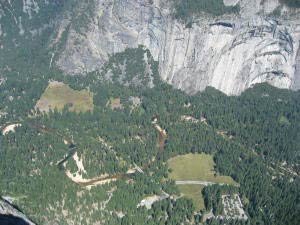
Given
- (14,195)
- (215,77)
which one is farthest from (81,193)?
(215,77)

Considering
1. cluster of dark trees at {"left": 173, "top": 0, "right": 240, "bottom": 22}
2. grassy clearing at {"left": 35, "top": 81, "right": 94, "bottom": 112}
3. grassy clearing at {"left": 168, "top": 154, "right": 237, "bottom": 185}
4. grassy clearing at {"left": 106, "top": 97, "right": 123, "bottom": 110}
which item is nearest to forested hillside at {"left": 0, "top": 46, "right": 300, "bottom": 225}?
grassy clearing at {"left": 106, "top": 97, "right": 123, "bottom": 110}

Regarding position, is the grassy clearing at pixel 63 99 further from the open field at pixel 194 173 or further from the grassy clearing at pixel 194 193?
the grassy clearing at pixel 194 193

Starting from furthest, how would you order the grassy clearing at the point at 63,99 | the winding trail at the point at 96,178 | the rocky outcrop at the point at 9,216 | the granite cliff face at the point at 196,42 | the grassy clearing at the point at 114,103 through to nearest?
the granite cliff face at the point at 196,42, the grassy clearing at the point at 114,103, the grassy clearing at the point at 63,99, the winding trail at the point at 96,178, the rocky outcrop at the point at 9,216

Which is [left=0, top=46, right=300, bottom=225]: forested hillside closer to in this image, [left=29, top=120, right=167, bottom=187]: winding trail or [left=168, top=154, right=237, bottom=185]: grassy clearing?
[left=29, top=120, right=167, bottom=187]: winding trail

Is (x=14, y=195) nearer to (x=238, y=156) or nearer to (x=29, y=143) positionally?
(x=29, y=143)

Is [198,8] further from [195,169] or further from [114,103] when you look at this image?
[195,169]

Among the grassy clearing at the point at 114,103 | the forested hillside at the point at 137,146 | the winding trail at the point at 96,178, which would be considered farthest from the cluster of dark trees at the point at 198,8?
the winding trail at the point at 96,178
